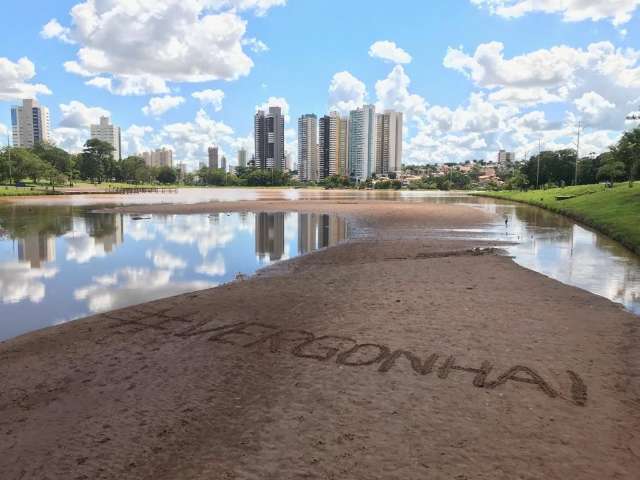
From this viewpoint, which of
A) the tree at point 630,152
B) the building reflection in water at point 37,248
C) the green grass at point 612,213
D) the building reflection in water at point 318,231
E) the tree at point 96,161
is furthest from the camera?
the tree at point 96,161

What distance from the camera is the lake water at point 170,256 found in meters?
15.5

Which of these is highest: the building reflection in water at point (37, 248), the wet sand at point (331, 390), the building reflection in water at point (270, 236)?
the wet sand at point (331, 390)

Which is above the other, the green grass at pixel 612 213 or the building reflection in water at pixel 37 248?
the green grass at pixel 612 213

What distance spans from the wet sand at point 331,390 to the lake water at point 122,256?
121 inches

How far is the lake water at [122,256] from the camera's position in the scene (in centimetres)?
1511

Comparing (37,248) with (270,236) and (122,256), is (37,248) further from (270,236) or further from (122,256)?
(270,236)

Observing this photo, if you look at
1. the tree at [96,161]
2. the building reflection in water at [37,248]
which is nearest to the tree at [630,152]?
the building reflection in water at [37,248]

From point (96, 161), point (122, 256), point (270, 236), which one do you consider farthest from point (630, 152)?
point (96, 161)

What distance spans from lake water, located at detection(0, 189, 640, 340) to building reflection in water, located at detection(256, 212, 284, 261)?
0.06 m

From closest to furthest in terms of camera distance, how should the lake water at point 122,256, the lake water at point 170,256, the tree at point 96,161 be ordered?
the lake water at point 122,256, the lake water at point 170,256, the tree at point 96,161

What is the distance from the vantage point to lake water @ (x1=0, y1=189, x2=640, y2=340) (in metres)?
15.5

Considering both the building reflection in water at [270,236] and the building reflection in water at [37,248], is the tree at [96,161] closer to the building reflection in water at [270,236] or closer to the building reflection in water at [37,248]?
the building reflection in water at [270,236]

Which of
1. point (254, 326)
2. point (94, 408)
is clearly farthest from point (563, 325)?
point (94, 408)

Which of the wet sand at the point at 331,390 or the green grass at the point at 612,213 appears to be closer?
the wet sand at the point at 331,390
